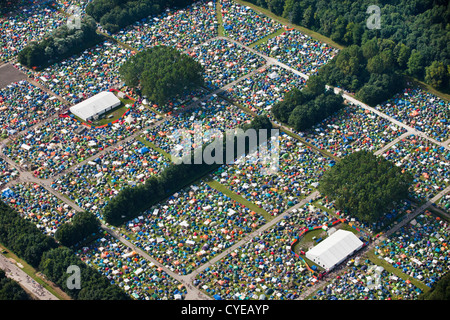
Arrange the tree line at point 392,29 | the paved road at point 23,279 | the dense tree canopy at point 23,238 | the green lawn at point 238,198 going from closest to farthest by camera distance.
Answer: the paved road at point 23,279 → the dense tree canopy at point 23,238 → the green lawn at point 238,198 → the tree line at point 392,29

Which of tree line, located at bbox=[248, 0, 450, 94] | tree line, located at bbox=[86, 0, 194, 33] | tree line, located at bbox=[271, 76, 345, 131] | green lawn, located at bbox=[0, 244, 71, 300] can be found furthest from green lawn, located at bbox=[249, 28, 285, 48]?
green lawn, located at bbox=[0, 244, 71, 300]

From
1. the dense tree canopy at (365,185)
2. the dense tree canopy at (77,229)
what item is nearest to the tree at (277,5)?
the dense tree canopy at (365,185)

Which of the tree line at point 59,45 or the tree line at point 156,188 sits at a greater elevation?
the tree line at point 59,45

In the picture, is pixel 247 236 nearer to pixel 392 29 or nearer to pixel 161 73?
pixel 161 73

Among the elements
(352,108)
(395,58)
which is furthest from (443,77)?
(352,108)

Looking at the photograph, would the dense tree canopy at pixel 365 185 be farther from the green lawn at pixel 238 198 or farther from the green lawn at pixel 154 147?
the green lawn at pixel 154 147

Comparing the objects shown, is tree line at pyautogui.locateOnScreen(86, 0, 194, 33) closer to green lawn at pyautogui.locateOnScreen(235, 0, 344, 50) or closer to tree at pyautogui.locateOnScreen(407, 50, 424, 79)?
green lawn at pyautogui.locateOnScreen(235, 0, 344, 50)
